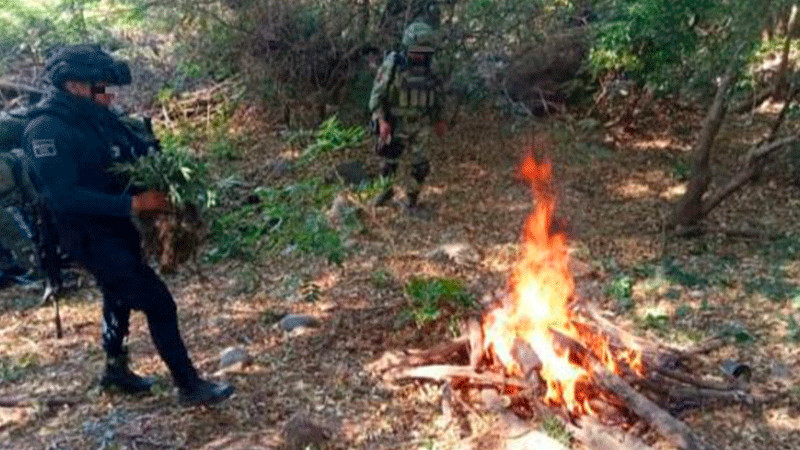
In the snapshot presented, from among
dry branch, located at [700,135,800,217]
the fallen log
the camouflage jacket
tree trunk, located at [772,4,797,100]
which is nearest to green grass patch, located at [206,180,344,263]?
the camouflage jacket

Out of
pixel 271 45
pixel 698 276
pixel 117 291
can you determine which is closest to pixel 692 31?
pixel 698 276

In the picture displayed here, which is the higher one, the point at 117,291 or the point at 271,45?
the point at 271,45

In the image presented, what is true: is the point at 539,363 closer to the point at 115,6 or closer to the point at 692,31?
the point at 692,31

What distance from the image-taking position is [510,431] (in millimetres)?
4523

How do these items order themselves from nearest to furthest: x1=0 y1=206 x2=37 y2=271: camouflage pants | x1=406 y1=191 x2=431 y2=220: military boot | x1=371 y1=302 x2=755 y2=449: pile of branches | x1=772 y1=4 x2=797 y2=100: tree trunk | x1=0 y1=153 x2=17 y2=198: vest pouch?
x1=371 y1=302 x2=755 y2=449: pile of branches, x1=0 y1=153 x2=17 y2=198: vest pouch, x1=0 y1=206 x2=37 y2=271: camouflage pants, x1=406 y1=191 x2=431 y2=220: military boot, x1=772 y1=4 x2=797 y2=100: tree trunk

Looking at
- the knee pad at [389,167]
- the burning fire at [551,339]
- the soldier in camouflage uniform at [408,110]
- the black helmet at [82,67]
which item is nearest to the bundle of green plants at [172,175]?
the black helmet at [82,67]

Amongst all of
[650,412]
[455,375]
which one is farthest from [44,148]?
[650,412]

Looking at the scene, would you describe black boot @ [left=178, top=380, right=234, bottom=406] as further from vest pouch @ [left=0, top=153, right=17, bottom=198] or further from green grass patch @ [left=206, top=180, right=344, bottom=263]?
vest pouch @ [left=0, top=153, right=17, bottom=198]

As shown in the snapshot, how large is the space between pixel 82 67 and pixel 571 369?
327 cm

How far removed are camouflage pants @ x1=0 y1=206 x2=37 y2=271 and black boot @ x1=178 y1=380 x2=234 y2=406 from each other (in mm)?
3325

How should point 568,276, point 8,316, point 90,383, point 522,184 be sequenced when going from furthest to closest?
point 522,184
point 8,316
point 568,276
point 90,383

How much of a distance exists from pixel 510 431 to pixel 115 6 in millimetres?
8659

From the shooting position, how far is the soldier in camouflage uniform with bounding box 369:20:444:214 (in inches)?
347

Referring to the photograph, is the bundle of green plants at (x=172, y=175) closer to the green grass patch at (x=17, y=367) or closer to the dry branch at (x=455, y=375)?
the dry branch at (x=455, y=375)
